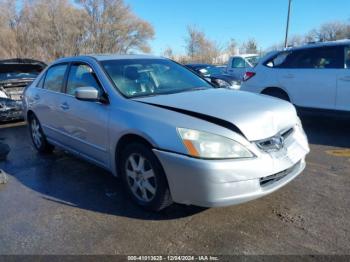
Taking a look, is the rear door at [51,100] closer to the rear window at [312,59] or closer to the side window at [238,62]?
the rear window at [312,59]

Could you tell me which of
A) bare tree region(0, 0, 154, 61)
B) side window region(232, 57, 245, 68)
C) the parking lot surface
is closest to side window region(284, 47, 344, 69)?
the parking lot surface

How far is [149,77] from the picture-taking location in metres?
4.22

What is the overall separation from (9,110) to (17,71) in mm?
1434

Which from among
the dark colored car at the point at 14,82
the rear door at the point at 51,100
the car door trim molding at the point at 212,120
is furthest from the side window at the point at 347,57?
the dark colored car at the point at 14,82

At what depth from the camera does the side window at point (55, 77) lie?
4.90 meters

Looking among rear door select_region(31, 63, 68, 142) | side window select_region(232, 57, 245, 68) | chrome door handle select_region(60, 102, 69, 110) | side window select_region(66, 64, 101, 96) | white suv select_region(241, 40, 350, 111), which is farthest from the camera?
side window select_region(232, 57, 245, 68)

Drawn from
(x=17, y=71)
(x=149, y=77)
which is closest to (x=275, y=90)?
(x=149, y=77)

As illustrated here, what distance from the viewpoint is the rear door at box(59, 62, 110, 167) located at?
384 centimetres

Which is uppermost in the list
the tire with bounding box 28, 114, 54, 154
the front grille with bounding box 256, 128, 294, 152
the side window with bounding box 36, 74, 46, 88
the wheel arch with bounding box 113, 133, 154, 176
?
the side window with bounding box 36, 74, 46, 88

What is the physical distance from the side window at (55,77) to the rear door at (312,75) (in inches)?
167

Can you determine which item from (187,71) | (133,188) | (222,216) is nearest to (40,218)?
(133,188)

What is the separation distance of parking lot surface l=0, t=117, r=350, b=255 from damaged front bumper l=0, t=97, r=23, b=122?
158 inches

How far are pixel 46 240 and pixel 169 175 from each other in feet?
3.97

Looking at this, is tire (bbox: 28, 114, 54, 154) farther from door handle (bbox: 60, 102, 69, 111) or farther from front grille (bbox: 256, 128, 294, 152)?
front grille (bbox: 256, 128, 294, 152)
